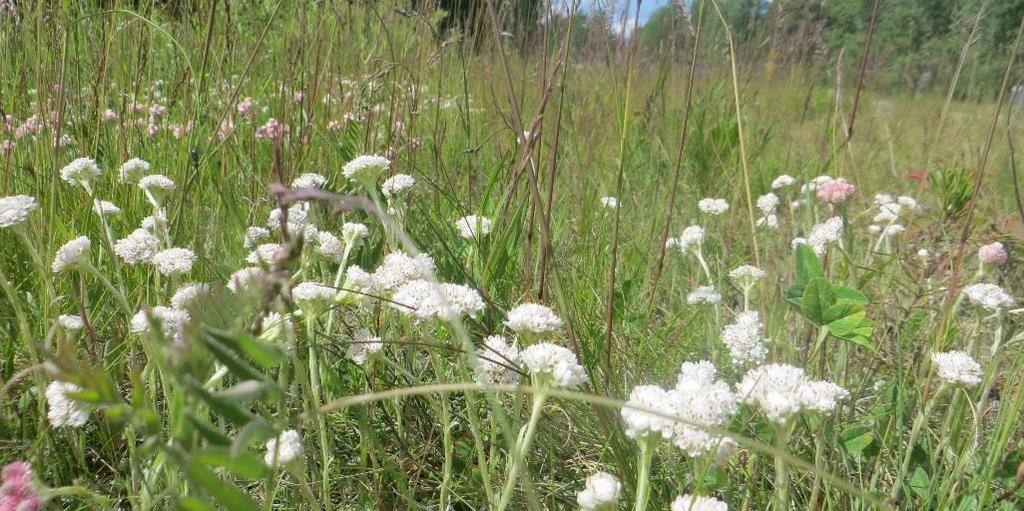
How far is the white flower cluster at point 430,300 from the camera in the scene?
28.7 inches

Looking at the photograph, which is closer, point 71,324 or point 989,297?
point 71,324

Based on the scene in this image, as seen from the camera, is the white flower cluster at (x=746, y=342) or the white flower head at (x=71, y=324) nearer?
the white flower head at (x=71, y=324)

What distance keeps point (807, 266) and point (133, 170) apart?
1154 mm

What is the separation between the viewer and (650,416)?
23.9 inches

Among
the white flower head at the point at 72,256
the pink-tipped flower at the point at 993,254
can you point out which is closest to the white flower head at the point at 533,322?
the white flower head at the point at 72,256

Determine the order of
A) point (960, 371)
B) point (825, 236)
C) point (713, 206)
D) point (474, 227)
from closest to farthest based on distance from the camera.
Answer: point (960, 371), point (474, 227), point (825, 236), point (713, 206)

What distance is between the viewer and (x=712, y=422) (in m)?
0.63

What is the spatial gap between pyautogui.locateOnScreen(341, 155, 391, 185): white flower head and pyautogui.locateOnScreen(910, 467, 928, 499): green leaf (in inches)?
35.7

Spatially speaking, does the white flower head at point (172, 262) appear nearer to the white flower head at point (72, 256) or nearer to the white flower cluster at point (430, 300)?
the white flower head at point (72, 256)

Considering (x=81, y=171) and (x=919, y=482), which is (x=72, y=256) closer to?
(x=81, y=171)

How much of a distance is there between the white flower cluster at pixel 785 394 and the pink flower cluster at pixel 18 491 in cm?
63

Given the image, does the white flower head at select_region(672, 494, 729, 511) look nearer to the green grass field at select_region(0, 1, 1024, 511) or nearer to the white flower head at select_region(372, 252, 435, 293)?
the green grass field at select_region(0, 1, 1024, 511)

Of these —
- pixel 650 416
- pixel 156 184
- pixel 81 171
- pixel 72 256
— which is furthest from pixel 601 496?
pixel 81 171

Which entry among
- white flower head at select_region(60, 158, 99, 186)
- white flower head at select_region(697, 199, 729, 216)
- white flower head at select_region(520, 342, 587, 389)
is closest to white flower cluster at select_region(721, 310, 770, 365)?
white flower head at select_region(520, 342, 587, 389)
